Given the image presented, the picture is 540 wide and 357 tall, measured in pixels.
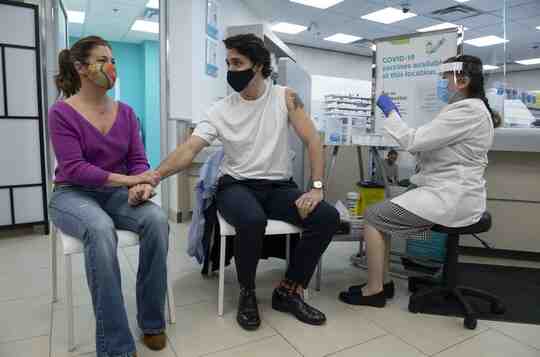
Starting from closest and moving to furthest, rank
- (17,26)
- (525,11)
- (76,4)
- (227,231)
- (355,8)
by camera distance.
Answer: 1. (227,231)
2. (17,26)
3. (76,4)
4. (355,8)
5. (525,11)

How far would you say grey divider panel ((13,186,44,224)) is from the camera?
303cm

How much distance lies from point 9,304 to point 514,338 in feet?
7.65

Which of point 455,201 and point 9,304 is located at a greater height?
point 455,201

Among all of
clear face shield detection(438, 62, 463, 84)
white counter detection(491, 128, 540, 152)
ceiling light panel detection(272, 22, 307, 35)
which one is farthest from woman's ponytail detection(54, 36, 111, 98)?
ceiling light panel detection(272, 22, 307, 35)

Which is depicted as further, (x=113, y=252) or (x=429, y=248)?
(x=429, y=248)

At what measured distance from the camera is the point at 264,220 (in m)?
1.66

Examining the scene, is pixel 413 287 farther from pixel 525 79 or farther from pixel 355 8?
pixel 525 79

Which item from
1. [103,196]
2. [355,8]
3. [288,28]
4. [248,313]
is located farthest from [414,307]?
[288,28]

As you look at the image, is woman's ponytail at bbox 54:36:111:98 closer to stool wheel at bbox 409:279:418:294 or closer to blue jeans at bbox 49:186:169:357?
blue jeans at bbox 49:186:169:357

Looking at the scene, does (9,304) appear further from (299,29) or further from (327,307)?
(299,29)

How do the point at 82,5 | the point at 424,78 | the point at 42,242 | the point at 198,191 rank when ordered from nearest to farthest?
the point at 198,191
the point at 424,78
the point at 42,242
the point at 82,5

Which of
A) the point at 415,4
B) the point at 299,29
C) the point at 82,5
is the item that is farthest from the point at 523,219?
the point at 82,5

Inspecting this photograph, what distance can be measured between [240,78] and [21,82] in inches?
84.4

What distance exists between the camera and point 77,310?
180 cm
